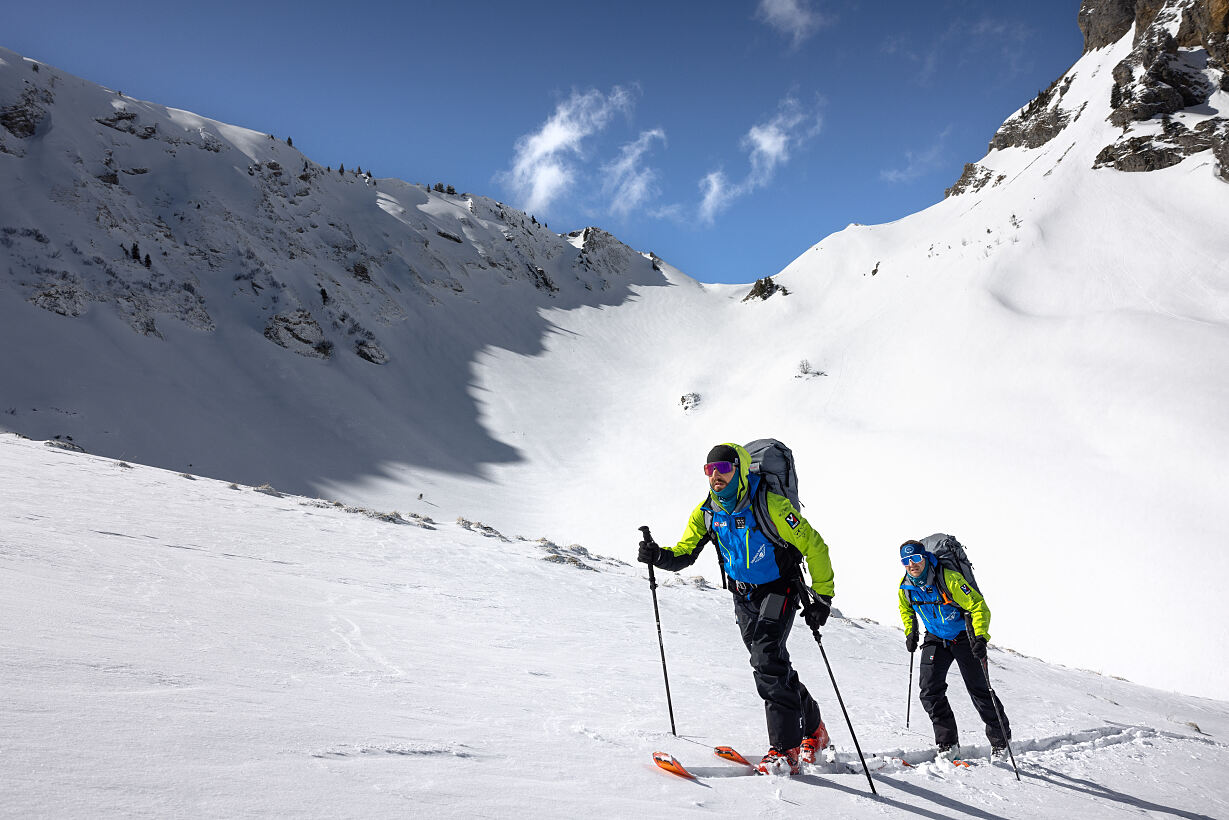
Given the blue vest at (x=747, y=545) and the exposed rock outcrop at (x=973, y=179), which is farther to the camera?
the exposed rock outcrop at (x=973, y=179)

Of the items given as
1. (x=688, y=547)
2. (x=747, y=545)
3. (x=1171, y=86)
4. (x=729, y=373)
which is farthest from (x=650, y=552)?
(x=1171, y=86)

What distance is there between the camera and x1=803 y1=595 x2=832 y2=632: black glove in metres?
4.19

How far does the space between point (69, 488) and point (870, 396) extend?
88.5ft

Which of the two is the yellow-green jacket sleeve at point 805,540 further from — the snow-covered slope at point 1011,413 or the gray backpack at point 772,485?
the snow-covered slope at point 1011,413

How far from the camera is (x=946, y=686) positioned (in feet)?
20.4

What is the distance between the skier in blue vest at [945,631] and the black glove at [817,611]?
2.15m

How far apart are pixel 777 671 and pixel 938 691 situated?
277cm

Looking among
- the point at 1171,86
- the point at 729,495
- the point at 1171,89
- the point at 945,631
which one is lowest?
the point at 945,631

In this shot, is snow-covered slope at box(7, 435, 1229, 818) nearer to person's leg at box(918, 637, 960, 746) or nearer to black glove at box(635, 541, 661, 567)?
person's leg at box(918, 637, 960, 746)

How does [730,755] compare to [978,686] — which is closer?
[730,755]

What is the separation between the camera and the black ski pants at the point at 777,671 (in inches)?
163

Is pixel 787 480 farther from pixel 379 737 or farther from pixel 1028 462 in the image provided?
pixel 1028 462

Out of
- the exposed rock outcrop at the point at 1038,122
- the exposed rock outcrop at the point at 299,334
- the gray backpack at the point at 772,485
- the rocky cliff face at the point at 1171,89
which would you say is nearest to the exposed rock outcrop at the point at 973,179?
the exposed rock outcrop at the point at 1038,122

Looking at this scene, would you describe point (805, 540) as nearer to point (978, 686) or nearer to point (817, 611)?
point (817, 611)
